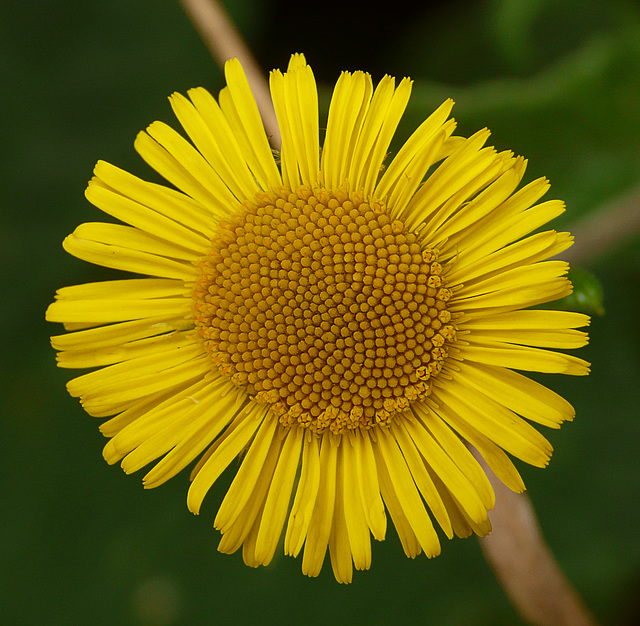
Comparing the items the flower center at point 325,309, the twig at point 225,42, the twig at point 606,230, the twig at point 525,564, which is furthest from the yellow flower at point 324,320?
the twig at point 606,230

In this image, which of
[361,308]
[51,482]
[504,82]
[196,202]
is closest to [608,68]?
[504,82]

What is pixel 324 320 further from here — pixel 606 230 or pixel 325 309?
pixel 606 230

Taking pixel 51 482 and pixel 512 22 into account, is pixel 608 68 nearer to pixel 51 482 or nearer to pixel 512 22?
pixel 512 22

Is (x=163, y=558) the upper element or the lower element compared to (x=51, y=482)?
lower

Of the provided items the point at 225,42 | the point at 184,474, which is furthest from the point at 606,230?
the point at 184,474

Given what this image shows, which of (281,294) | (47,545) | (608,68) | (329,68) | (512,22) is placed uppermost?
(329,68)

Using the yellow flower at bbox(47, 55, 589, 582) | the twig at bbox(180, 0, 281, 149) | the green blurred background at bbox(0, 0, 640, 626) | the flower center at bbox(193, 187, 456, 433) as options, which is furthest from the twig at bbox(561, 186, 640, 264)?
the twig at bbox(180, 0, 281, 149)

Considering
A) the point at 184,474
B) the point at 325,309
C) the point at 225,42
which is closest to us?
the point at 325,309
